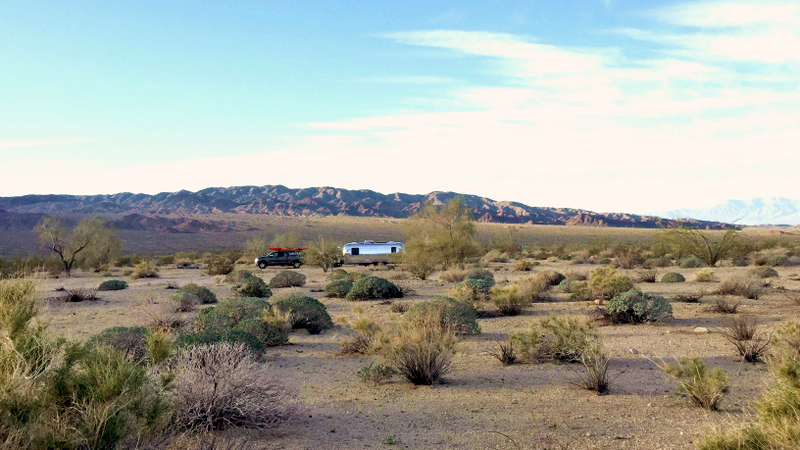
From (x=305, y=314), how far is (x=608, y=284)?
9933 mm

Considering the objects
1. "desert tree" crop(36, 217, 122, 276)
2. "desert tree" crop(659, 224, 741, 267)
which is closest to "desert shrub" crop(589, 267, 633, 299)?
"desert tree" crop(659, 224, 741, 267)

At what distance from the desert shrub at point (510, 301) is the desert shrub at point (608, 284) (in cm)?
304

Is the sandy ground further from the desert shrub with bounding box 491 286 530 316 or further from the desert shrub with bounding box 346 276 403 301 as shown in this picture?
the desert shrub with bounding box 346 276 403 301

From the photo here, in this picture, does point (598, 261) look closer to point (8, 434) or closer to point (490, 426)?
point (490, 426)

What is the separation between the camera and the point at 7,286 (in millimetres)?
5625

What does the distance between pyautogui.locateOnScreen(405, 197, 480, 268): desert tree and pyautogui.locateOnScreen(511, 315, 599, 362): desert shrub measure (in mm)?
20381

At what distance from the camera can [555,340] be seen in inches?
414

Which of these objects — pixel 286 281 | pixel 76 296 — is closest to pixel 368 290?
pixel 286 281

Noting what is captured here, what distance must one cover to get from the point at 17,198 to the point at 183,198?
44.1 m

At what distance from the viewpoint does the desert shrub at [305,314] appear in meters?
14.4

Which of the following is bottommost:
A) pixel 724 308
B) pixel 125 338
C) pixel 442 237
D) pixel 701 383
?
pixel 724 308

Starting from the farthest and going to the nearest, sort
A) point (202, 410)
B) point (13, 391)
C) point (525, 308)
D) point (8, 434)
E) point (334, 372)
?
point (525, 308) → point (334, 372) → point (202, 410) → point (13, 391) → point (8, 434)

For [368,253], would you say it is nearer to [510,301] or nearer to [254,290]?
[254,290]

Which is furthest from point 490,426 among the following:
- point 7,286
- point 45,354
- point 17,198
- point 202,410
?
point 17,198
